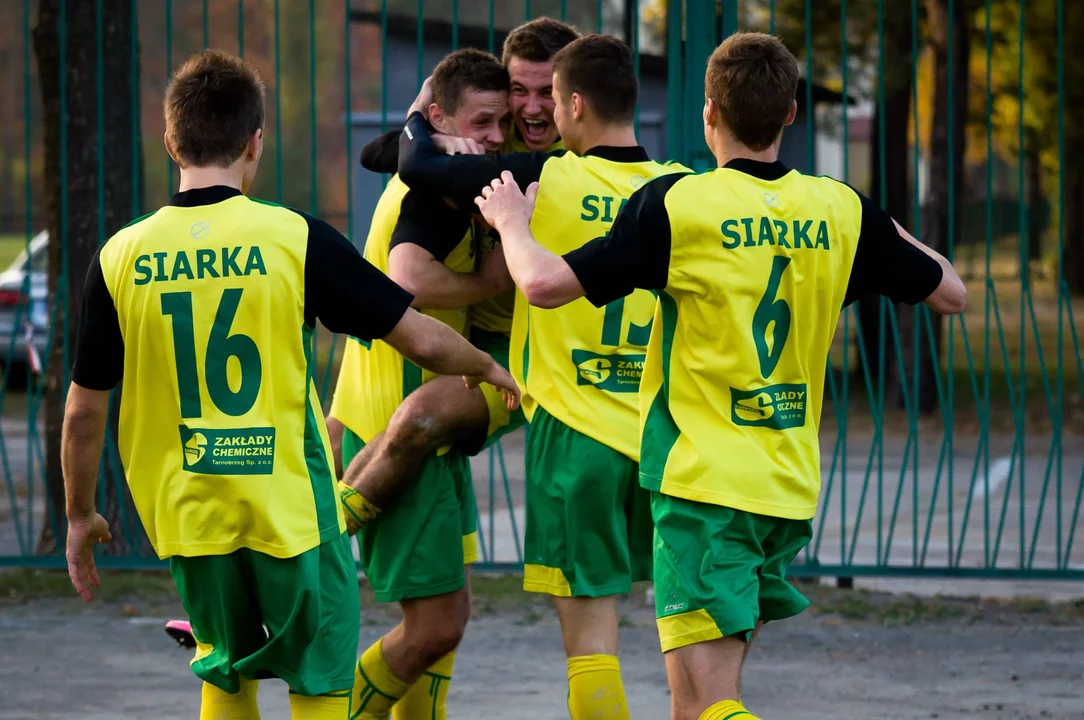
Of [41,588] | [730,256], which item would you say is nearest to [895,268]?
→ [730,256]

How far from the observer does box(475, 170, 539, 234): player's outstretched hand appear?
3.70 m

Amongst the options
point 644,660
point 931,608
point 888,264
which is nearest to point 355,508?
point 888,264

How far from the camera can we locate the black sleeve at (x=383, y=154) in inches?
172

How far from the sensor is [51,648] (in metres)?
6.33

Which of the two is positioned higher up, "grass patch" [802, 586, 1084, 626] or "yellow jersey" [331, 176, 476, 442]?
"yellow jersey" [331, 176, 476, 442]

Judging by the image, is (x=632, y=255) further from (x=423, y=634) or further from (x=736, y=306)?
(x=423, y=634)

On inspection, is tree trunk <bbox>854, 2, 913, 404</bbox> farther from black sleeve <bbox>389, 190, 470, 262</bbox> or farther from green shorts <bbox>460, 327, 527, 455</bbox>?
black sleeve <bbox>389, 190, 470, 262</bbox>

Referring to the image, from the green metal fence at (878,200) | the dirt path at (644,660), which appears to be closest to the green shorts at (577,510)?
the dirt path at (644,660)

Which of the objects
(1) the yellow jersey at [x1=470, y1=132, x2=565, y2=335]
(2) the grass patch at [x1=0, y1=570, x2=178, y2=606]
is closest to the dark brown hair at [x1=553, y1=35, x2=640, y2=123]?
(1) the yellow jersey at [x1=470, y1=132, x2=565, y2=335]

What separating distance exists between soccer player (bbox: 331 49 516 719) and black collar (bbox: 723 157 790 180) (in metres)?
0.78

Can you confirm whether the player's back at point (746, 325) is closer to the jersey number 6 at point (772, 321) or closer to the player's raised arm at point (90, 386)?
the jersey number 6 at point (772, 321)

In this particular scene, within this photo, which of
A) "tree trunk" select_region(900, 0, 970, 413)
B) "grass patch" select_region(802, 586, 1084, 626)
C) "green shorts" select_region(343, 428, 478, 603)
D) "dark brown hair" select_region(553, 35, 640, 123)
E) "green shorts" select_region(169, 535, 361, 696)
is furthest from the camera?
"tree trunk" select_region(900, 0, 970, 413)

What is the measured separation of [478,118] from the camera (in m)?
4.31

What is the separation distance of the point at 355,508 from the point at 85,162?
3.64 meters
